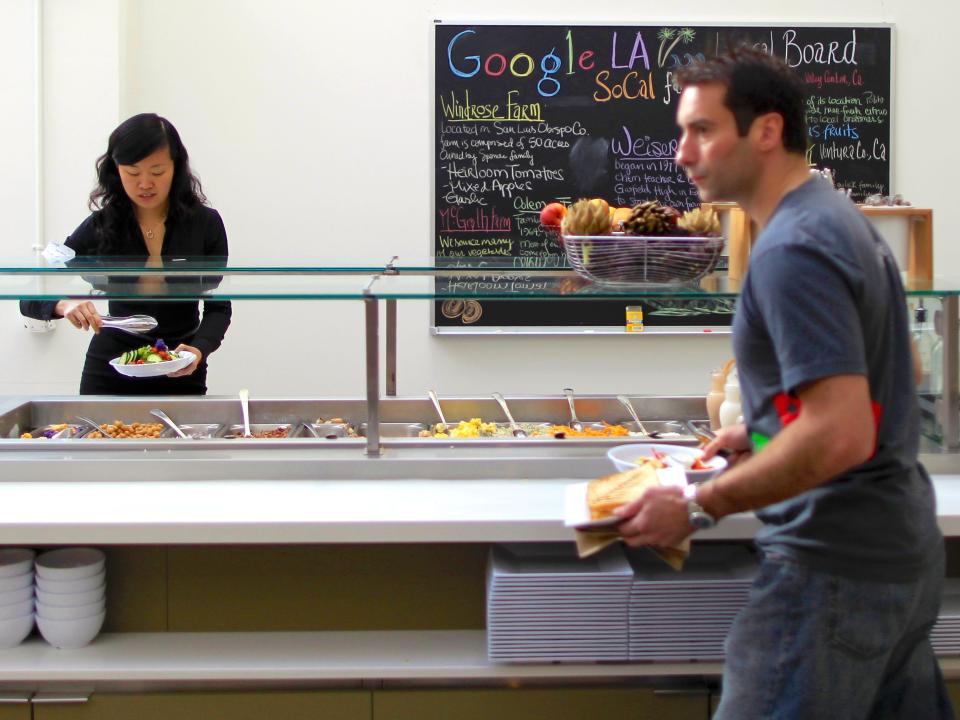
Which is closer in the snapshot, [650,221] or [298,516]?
[298,516]

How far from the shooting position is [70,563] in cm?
234

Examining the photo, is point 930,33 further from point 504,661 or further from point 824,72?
point 504,661

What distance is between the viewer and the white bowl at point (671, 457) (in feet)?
7.09

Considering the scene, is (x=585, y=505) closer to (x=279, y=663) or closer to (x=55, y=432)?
(x=279, y=663)

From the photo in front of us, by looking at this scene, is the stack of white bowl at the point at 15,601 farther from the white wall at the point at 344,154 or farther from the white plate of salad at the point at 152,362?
the white wall at the point at 344,154

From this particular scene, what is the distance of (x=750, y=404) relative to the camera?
173 centimetres

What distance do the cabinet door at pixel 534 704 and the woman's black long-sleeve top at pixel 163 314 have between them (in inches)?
60.5

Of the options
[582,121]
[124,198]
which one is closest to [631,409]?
[124,198]

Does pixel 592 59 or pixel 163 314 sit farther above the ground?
pixel 592 59

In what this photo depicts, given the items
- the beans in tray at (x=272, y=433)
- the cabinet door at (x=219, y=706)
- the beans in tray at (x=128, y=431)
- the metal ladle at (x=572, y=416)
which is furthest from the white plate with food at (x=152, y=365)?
the metal ladle at (x=572, y=416)

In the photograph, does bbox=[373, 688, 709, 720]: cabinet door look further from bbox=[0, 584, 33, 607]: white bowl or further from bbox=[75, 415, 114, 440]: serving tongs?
bbox=[75, 415, 114, 440]: serving tongs

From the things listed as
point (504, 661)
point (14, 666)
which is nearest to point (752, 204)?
point (504, 661)

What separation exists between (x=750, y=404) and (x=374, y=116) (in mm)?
3630

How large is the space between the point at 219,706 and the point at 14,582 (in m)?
0.47
